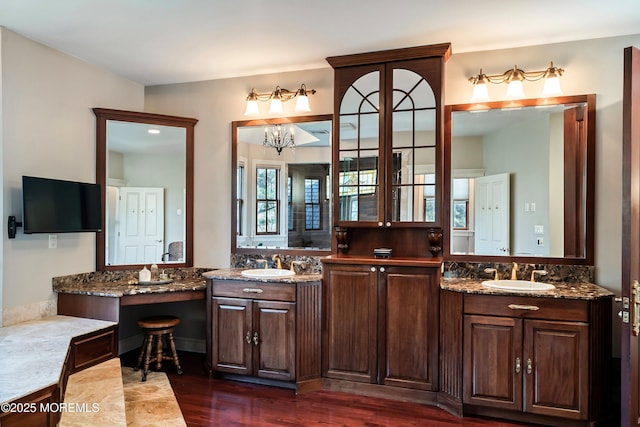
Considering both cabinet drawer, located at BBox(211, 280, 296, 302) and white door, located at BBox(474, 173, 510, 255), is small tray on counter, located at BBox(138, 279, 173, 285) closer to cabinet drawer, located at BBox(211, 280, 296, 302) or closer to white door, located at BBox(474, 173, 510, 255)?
cabinet drawer, located at BBox(211, 280, 296, 302)

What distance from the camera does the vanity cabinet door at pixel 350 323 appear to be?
308 cm

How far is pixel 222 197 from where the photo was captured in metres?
3.93

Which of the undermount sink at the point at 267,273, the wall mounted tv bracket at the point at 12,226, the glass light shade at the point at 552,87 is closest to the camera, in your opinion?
the wall mounted tv bracket at the point at 12,226

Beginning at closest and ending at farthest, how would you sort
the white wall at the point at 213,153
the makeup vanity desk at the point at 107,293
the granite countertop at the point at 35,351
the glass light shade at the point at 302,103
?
the granite countertop at the point at 35,351
the makeup vanity desk at the point at 107,293
the glass light shade at the point at 302,103
the white wall at the point at 213,153

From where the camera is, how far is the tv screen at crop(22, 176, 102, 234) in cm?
296

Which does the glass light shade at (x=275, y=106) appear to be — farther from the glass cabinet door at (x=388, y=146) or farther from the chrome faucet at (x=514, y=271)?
the chrome faucet at (x=514, y=271)

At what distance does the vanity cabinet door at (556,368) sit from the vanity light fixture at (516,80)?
167cm

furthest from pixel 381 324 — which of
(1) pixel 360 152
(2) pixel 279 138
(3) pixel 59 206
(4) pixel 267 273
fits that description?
(3) pixel 59 206

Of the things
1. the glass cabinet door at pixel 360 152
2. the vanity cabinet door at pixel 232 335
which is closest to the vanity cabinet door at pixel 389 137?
the glass cabinet door at pixel 360 152

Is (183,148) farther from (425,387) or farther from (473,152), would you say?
(425,387)

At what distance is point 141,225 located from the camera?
378 cm

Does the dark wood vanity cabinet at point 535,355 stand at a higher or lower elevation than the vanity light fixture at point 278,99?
lower

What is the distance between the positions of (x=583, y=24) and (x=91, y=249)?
419cm

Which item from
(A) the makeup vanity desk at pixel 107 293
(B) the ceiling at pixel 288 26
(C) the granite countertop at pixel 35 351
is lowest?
(C) the granite countertop at pixel 35 351
